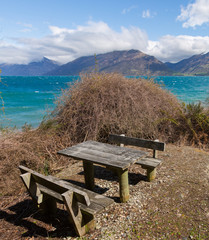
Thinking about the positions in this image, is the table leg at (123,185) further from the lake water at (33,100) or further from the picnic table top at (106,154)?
the lake water at (33,100)

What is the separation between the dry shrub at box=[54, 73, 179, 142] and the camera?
5.84 metres

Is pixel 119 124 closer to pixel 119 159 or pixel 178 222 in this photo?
pixel 119 159

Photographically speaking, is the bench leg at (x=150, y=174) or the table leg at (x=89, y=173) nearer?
the table leg at (x=89, y=173)

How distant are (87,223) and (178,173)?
2.35m

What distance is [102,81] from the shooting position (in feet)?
20.9

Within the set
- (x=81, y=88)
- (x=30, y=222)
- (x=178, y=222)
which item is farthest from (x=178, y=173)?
(x=81, y=88)

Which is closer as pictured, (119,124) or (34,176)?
(34,176)

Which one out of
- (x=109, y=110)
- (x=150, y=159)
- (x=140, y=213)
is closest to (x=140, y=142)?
(x=150, y=159)

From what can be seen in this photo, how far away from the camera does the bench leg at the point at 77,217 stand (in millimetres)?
1996

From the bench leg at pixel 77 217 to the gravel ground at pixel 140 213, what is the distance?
10cm

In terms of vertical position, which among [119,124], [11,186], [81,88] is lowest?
[11,186]

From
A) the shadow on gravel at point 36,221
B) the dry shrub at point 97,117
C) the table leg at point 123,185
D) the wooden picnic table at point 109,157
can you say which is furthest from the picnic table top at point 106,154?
the dry shrub at point 97,117

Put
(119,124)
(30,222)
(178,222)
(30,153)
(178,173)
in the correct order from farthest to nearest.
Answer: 1. (119,124)
2. (30,153)
3. (178,173)
4. (30,222)
5. (178,222)

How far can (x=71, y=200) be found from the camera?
6.72 feet
